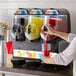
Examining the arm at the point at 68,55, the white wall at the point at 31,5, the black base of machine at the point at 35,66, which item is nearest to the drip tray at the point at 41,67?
the black base of machine at the point at 35,66

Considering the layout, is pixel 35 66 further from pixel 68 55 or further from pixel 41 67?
pixel 68 55

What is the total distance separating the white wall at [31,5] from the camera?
4.08 feet

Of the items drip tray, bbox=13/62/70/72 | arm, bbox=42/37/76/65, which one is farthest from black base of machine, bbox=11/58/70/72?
arm, bbox=42/37/76/65

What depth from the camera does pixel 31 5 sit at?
134 centimetres

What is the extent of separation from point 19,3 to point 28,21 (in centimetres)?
33

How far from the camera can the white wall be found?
1243 mm

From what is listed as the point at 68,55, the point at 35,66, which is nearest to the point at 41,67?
the point at 35,66

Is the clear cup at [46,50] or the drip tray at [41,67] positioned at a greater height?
the clear cup at [46,50]

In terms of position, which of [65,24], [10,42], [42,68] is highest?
[65,24]

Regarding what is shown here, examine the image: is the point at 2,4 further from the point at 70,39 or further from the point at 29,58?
the point at 70,39

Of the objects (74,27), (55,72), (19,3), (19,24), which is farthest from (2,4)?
(55,72)

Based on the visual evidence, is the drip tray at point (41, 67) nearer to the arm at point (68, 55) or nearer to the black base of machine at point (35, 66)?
the black base of machine at point (35, 66)

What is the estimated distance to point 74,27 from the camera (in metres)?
1.24

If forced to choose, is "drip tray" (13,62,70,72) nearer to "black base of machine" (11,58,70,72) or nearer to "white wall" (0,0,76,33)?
"black base of machine" (11,58,70,72)
